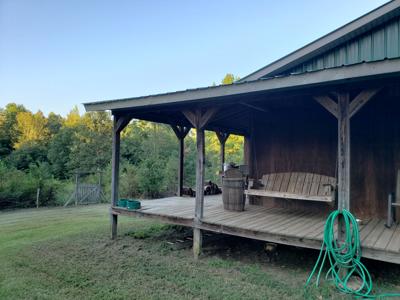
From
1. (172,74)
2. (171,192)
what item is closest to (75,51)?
(171,192)

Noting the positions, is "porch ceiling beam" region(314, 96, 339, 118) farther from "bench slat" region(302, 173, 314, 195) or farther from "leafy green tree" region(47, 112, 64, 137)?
"leafy green tree" region(47, 112, 64, 137)

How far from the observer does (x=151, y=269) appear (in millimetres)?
3934

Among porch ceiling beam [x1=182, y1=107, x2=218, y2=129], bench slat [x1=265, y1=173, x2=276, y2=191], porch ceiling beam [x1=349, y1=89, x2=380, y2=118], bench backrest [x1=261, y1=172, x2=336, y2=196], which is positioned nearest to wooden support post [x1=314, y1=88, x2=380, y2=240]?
porch ceiling beam [x1=349, y1=89, x2=380, y2=118]

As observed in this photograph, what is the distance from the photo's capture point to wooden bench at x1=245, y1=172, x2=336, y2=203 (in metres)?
4.72

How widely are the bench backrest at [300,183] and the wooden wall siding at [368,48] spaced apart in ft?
6.49

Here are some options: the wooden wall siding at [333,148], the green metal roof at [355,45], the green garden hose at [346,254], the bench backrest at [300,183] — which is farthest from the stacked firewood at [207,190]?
the green garden hose at [346,254]

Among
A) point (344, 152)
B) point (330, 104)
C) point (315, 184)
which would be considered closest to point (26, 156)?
point (315, 184)

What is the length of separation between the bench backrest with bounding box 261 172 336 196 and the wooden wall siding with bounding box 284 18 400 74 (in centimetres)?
198

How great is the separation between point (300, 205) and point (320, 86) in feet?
9.33

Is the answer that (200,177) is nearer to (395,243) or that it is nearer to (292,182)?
(292,182)

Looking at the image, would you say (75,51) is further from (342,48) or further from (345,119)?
(345,119)

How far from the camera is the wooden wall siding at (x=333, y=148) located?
457 cm

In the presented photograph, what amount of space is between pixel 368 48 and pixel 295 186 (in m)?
2.85

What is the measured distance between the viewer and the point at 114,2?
12.3 metres
